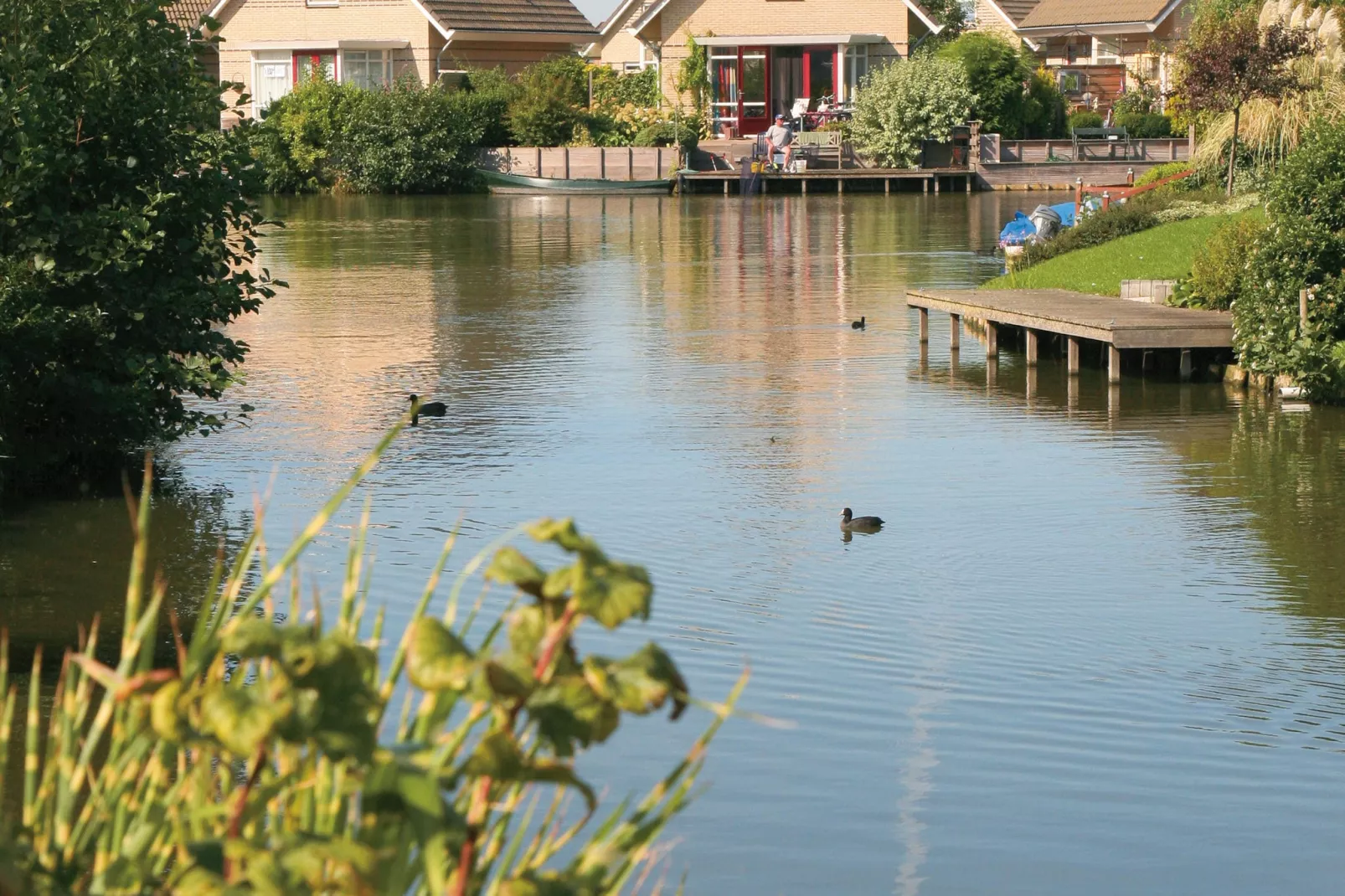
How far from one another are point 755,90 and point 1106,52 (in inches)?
618

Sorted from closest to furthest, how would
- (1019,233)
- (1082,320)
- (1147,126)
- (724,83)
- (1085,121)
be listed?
(1082,320), (1019,233), (1147,126), (1085,121), (724,83)

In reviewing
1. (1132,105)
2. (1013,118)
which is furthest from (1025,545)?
(1132,105)

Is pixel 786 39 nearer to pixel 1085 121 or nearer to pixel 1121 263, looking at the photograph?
pixel 1085 121

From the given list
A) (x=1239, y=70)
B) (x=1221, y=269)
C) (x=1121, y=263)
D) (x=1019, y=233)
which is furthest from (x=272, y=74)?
(x=1221, y=269)

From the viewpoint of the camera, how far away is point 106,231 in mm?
11461

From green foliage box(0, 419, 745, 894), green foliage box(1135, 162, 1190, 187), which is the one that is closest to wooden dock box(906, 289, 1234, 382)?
green foliage box(0, 419, 745, 894)

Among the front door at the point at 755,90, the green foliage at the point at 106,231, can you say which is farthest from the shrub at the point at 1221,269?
the front door at the point at 755,90

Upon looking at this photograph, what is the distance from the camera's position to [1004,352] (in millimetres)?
20156

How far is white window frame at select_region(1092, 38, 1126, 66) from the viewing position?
221ft

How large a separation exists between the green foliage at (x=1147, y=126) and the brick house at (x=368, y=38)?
19.0 metres

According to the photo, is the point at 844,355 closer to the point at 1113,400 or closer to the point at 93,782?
the point at 1113,400

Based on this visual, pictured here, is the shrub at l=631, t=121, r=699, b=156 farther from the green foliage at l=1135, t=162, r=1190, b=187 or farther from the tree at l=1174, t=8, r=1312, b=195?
the tree at l=1174, t=8, r=1312, b=195

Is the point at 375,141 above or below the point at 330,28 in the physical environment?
below

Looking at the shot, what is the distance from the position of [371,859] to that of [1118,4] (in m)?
68.3
